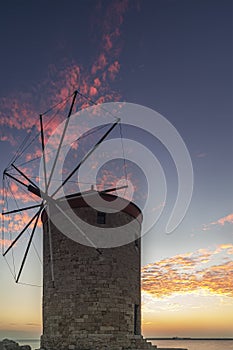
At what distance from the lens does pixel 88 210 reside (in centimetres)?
2253

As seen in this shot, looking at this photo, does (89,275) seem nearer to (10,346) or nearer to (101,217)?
(101,217)

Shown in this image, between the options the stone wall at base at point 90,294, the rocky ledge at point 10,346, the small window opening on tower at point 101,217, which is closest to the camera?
the stone wall at base at point 90,294

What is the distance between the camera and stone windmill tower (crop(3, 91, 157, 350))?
21047 mm

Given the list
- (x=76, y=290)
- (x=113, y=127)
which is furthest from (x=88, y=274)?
(x=113, y=127)

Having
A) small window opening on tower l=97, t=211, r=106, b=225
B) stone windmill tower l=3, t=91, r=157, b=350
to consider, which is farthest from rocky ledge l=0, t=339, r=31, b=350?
small window opening on tower l=97, t=211, r=106, b=225

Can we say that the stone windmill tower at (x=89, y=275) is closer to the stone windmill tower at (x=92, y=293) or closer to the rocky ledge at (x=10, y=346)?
the stone windmill tower at (x=92, y=293)

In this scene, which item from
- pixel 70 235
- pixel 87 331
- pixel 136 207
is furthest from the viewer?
pixel 136 207

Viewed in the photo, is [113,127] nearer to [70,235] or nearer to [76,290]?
[70,235]

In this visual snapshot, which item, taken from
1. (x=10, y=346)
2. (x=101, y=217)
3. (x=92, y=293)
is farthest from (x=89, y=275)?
(x=10, y=346)

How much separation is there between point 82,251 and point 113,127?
5.93m

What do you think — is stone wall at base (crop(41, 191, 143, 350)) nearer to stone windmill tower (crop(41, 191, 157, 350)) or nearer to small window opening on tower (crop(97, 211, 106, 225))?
stone windmill tower (crop(41, 191, 157, 350))

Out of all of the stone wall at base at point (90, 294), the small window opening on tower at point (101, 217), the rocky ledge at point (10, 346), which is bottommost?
the rocky ledge at point (10, 346)

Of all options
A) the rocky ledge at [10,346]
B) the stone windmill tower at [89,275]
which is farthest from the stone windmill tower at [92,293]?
the rocky ledge at [10,346]

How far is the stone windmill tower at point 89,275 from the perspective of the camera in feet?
69.1
